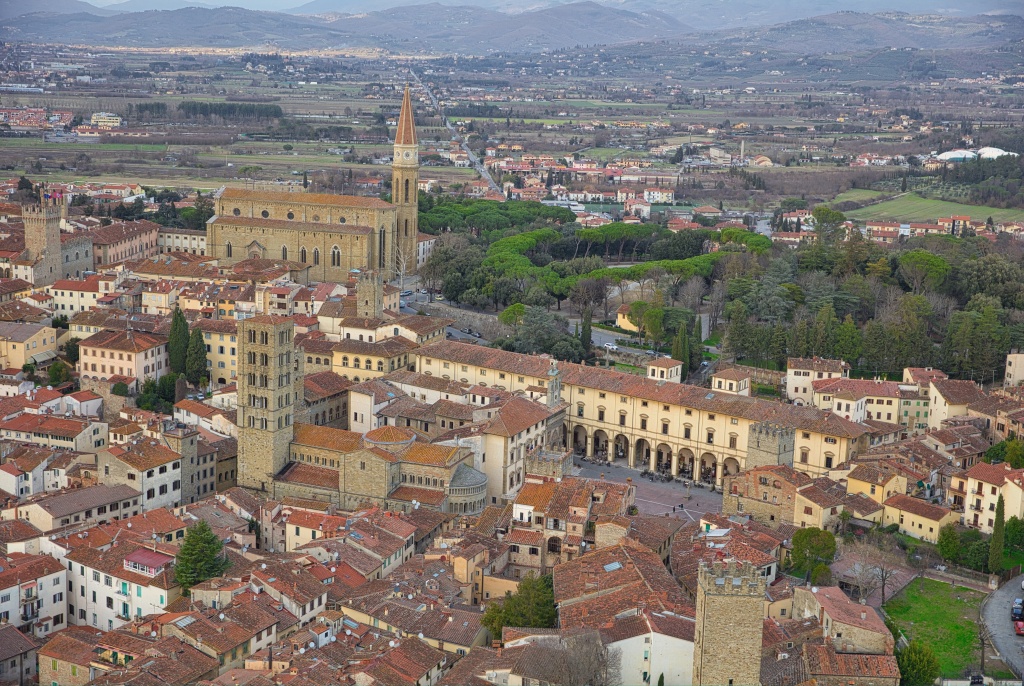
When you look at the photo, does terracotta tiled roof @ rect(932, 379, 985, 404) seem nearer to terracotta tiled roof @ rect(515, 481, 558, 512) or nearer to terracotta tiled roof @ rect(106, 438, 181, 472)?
terracotta tiled roof @ rect(515, 481, 558, 512)

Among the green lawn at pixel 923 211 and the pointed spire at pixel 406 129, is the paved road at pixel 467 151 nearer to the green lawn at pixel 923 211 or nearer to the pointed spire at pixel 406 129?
the green lawn at pixel 923 211

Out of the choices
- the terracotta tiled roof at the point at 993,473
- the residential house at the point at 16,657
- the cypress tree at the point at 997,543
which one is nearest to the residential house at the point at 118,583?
the residential house at the point at 16,657

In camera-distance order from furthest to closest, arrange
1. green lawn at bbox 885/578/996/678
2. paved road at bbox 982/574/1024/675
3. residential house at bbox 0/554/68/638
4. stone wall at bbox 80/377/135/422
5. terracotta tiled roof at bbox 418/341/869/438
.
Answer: stone wall at bbox 80/377/135/422
terracotta tiled roof at bbox 418/341/869/438
residential house at bbox 0/554/68/638
green lawn at bbox 885/578/996/678
paved road at bbox 982/574/1024/675

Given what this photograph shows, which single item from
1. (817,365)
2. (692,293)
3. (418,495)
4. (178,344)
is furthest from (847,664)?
(692,293)

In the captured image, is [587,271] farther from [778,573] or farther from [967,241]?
[778,573]

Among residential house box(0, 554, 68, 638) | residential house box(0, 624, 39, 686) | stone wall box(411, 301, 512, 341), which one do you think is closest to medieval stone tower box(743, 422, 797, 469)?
stone wall box(411, 301, 512, 341)

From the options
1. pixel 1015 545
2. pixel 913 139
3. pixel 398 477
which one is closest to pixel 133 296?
pixel 398 477
